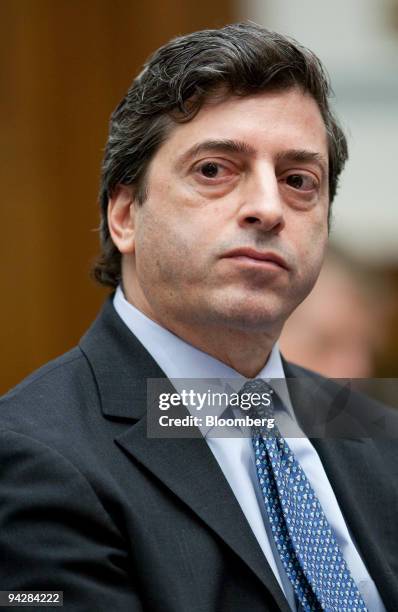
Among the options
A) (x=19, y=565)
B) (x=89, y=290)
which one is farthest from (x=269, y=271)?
(x=89, y=290)

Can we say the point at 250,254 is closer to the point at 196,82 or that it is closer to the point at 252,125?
the point at 252,125

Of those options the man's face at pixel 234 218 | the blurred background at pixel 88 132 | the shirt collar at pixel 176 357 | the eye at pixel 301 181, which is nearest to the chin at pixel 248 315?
the man's face at pixel 234 218

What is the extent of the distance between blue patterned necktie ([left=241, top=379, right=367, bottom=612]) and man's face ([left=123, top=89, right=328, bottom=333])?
0.88 ft

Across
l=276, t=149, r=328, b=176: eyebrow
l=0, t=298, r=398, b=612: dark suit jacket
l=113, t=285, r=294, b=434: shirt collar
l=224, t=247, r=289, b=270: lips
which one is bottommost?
l=0, t=298, r=398, b=612: dark suit jacket

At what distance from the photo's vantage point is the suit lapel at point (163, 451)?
6.21 ft

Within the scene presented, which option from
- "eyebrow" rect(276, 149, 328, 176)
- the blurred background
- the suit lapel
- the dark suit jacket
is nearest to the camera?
the dark suit jacket

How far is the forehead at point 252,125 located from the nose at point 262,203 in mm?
58

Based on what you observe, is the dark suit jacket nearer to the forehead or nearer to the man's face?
the man's face

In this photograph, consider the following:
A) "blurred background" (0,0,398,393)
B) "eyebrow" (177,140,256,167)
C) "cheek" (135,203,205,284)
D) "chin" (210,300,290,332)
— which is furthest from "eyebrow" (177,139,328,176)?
"blurred background" (0,0,398,393)

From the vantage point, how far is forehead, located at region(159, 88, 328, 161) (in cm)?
218

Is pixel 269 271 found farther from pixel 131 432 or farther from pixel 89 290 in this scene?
pixel 89 290

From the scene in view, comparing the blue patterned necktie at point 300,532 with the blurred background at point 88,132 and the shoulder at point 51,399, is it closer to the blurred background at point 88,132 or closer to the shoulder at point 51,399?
the shoulder at point 51,399

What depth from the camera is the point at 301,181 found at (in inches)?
89.7

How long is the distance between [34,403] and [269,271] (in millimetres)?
559
